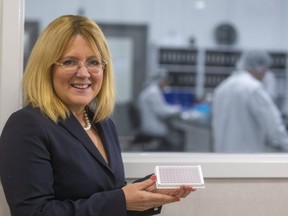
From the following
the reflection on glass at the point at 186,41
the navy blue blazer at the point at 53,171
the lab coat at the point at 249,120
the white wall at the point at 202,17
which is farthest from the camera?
the white wall at the point at 202,17

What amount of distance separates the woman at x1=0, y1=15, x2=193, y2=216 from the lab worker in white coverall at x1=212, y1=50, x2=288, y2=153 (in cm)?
190

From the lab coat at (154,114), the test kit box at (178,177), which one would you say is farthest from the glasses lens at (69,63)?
the lab coat at (154,114)

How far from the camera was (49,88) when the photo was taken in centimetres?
115

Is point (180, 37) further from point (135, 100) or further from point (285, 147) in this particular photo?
point (285, 147)

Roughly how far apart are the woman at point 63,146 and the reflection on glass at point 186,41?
4.13 meters

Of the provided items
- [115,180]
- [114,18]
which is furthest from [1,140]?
[114,18]

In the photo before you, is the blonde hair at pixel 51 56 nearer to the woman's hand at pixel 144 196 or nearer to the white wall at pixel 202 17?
the woman's hand at pixel 144 196

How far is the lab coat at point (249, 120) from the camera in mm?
2951

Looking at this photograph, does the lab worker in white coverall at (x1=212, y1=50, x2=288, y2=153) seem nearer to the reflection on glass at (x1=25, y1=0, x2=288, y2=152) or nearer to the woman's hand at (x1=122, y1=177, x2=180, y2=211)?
the woman's hand at (x1=122, y1=177, x2=180, y2=211)

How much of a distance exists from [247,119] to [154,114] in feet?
6.63

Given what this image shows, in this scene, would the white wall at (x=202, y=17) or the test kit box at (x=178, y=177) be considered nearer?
the test kit box at (x=178, y=177)

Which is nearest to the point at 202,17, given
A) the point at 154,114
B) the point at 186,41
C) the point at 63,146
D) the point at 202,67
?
the point at 186,41

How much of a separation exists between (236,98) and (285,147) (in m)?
0.45

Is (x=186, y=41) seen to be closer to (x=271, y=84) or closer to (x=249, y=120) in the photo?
(x=271, y=84)
